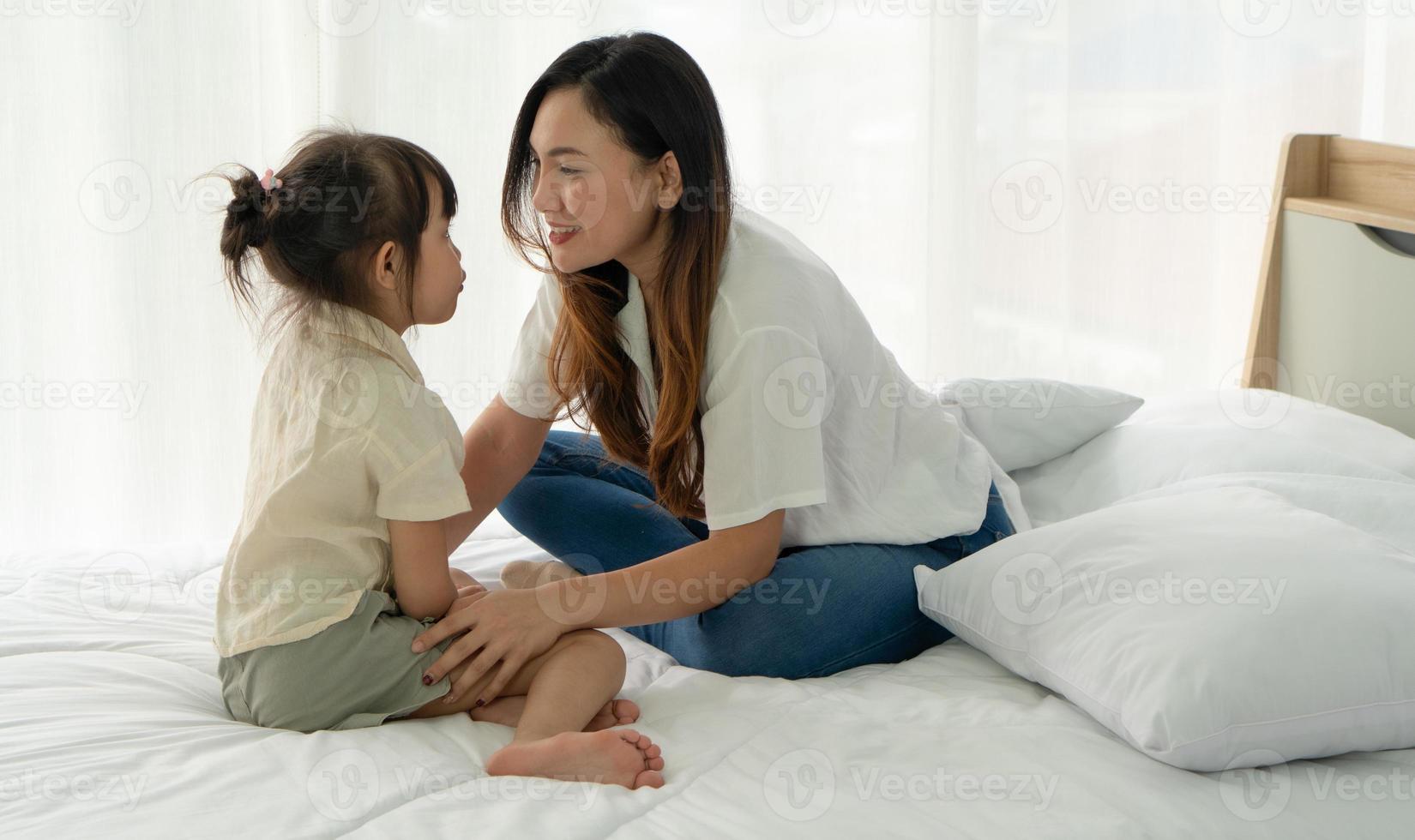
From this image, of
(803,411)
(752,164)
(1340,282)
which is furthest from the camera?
(752,164)

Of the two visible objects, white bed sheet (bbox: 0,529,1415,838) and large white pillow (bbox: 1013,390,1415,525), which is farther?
large white pillow (bbox: 1013,390,1415,525)

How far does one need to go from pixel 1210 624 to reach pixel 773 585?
16.7 inches

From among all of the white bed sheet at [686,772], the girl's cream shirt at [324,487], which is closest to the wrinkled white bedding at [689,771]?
the white bed sheet at [686,772]

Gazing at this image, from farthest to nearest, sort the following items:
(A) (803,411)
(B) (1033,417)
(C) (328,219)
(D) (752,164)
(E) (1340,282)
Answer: (D) (752,164)
(E) (1340,282)
(B) (1033,417)
(A) (803,411)
(C) (328,219)

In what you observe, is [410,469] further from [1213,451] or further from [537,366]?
[1213,451]

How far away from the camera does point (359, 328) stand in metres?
1.07

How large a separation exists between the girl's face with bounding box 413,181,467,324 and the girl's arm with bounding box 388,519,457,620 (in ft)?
0.71

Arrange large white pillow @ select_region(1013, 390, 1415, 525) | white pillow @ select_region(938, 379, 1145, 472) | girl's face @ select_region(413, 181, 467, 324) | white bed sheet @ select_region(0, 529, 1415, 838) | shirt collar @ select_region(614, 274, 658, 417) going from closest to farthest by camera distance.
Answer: white bed sheet @ select_region(0, 529, 1415, 838), girl's face @ select_region(413, 181, 467, 324), shirt collar @ select_region(614, 274, 658, 417), large white pillow @ select_region(1013, 390, 1415, 525), white pillow @ select_region(938, 379, 1145, 472)

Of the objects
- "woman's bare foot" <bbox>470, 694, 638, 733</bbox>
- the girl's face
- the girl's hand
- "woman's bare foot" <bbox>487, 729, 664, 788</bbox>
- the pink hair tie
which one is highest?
the pink hair tie

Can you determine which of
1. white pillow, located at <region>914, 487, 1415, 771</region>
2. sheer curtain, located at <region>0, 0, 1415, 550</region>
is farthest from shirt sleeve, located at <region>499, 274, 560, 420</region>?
sheer curtain, located at <region>0, 0, 1415, 550</region>

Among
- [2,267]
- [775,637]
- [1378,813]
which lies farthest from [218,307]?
[1378,813]

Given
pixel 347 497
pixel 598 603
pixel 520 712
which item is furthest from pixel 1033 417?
pixel 347 497

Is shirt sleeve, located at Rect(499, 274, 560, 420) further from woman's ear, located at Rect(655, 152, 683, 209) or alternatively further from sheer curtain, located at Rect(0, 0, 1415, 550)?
sheer curtain, located at Rect(0, 0, 1415, 550)

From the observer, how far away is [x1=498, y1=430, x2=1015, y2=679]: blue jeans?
1174 mm
